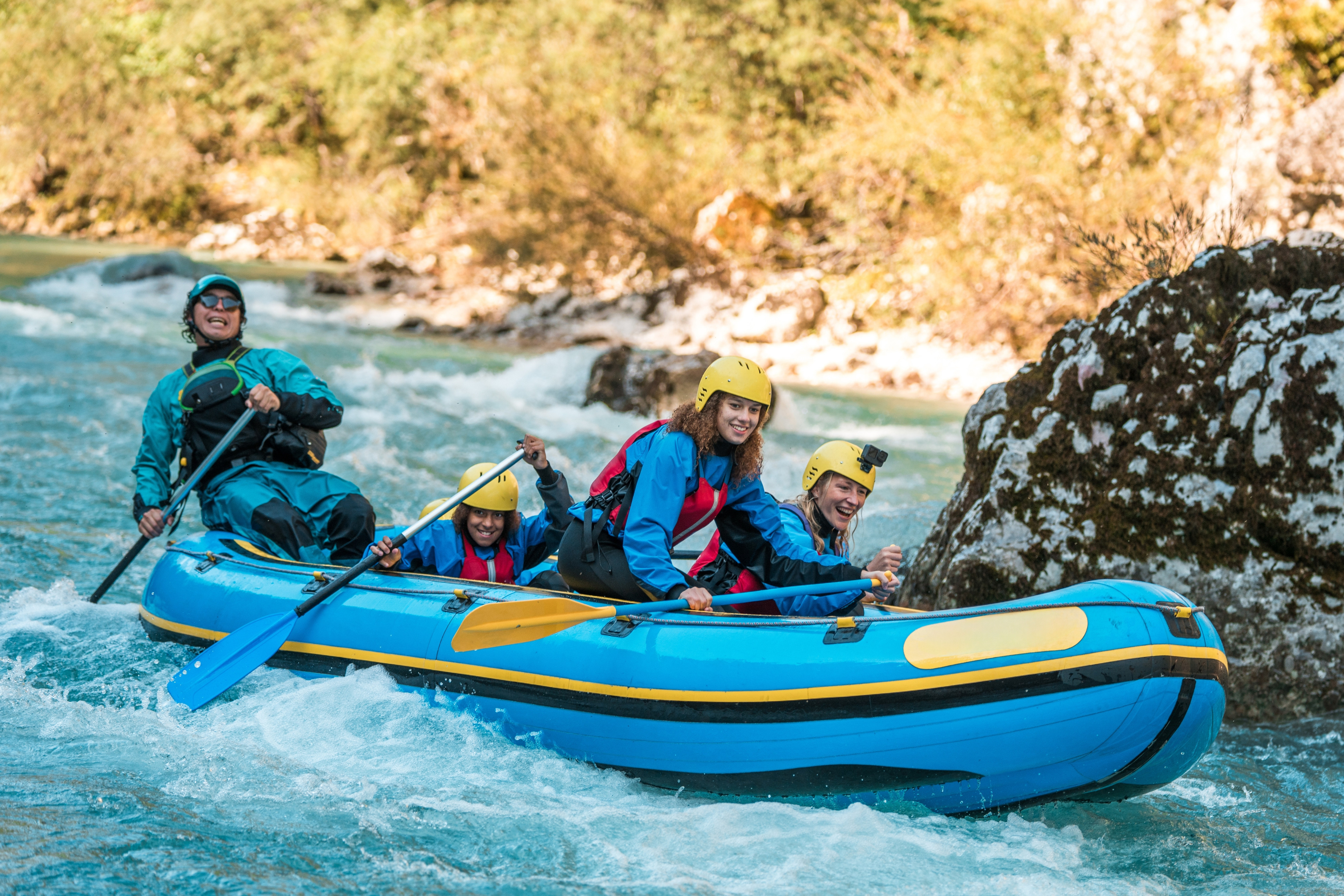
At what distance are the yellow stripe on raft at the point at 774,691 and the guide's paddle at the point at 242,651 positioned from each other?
0.27 ft

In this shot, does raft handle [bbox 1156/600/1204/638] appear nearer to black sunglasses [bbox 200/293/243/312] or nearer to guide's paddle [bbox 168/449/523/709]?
guide's paddle [bbox 168/449/523/709]

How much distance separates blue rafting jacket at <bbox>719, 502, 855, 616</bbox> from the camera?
147 inches

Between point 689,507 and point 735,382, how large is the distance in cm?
44

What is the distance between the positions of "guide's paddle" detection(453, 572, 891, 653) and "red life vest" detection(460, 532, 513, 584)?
28.2 inches

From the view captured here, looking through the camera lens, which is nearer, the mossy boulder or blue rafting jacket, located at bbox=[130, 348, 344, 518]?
the mossy boulder

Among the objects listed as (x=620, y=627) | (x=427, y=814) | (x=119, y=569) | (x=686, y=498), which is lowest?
(x=427, y=814)

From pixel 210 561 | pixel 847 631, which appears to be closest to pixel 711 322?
pixel 210 561

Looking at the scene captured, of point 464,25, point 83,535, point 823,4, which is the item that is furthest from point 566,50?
point 83,535

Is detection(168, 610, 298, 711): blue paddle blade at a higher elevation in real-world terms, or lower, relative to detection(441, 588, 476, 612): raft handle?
lower

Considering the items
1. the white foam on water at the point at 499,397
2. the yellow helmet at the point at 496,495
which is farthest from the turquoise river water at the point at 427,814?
the white foam on water at the point at 499,397

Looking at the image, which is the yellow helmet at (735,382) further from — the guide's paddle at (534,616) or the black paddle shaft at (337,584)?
the black paddle shaft at (337,584)

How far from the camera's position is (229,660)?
Answer: 3936 millimetres

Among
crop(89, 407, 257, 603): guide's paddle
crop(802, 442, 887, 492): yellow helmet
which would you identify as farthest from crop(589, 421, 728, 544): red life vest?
crop(89, 407, 257, 603): guide's paddle

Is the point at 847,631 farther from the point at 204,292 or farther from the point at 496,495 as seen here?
the point at 204,292
